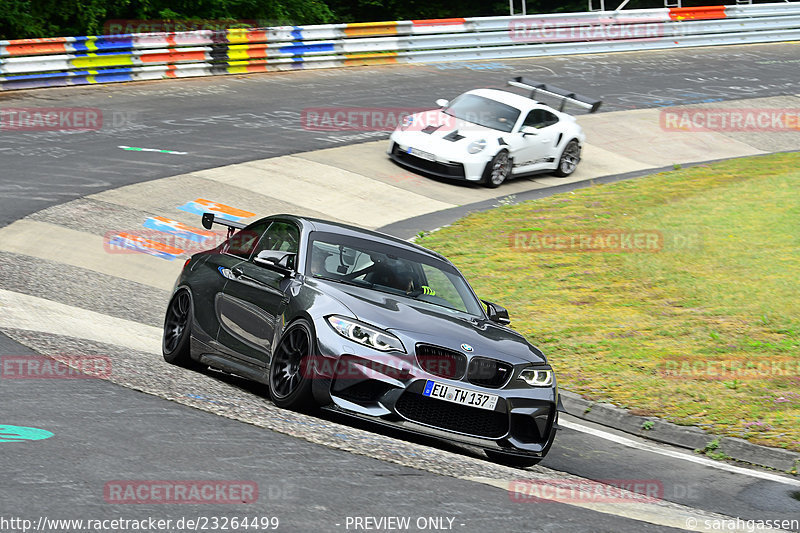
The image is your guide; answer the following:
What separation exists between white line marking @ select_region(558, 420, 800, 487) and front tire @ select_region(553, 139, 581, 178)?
1377 cm

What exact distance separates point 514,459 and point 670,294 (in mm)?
6531

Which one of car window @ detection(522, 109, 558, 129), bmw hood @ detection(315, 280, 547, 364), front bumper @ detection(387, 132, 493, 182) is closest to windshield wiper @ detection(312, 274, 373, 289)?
bmw hood @ detection(315, 280, 547, 364)

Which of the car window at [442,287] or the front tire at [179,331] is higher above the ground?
the car window at [442,287]

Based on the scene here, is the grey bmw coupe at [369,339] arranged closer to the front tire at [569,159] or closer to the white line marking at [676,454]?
the white line marking at [676,454]

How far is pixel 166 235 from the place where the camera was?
15781 millimetres

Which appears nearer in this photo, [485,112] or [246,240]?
[246,240]

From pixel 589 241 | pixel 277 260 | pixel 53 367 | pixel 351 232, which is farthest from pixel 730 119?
pixel 53 367

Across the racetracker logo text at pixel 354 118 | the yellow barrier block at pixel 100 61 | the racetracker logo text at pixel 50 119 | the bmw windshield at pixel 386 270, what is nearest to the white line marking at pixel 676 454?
the bmw windshield at pixel 386 270

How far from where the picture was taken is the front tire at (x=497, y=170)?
2105 cm

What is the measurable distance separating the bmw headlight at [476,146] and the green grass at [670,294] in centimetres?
163

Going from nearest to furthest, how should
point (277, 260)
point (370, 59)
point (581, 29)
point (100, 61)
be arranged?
1. point (277, 260)
2. point (100, 61)
3. point (370, 59)
4. point (581, 29)

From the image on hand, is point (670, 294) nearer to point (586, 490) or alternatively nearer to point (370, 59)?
point (586, 490)

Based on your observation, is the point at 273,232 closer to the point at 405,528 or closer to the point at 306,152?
the point at 405,528

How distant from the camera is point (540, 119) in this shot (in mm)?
22156
